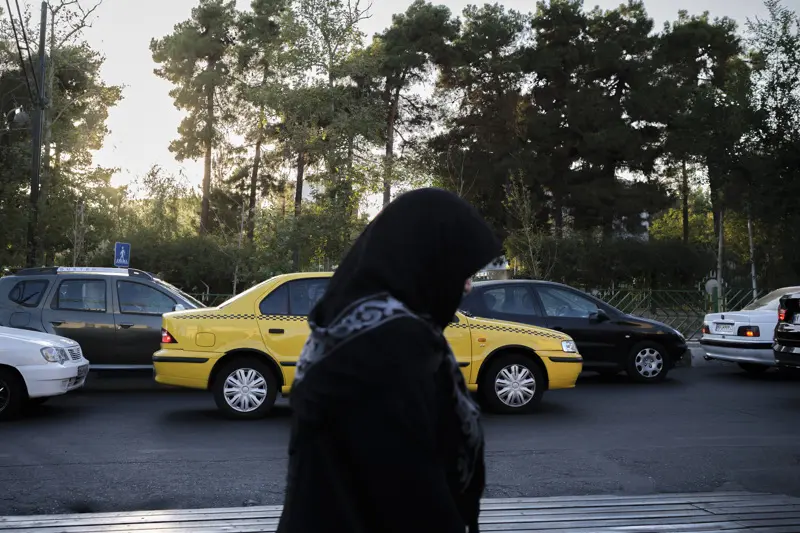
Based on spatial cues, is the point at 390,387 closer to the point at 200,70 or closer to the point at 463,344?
the point at 463,344

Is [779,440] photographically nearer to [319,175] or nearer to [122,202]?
[319,175]

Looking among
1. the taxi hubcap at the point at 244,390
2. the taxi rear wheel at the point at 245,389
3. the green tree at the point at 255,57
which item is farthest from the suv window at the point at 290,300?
the green tree at the point at 255,57

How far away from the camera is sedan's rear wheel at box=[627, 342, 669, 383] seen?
13.8 meters

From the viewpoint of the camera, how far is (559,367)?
10.6m

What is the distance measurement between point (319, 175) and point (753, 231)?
18.7m

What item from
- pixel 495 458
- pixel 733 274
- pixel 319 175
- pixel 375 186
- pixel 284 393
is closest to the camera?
pixel 495 458

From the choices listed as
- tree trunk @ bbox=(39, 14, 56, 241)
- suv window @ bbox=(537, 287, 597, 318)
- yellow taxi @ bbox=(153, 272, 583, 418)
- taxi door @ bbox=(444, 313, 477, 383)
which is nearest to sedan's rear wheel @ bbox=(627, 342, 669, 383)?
suv window @ bbox=(537, 287, 597, 318)

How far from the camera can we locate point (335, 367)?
1928mm

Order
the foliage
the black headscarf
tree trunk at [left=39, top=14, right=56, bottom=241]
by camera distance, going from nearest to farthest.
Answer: the black headscarf
tree trunk at [left=39, top=14, right=56, bottom=241]
the foliage

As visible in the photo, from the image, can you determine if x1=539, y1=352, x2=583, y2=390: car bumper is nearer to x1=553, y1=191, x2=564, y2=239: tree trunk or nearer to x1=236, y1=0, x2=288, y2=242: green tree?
x1=553, y1=191, x2=564, y2=239: tree trunk

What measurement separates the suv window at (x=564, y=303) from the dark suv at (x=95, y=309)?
5.30m

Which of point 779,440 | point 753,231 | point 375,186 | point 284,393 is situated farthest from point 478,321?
point 753,231

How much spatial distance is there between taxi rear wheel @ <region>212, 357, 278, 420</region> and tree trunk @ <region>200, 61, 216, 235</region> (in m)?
35.1

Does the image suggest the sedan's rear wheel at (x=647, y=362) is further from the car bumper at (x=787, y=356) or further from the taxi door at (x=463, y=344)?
the taxi door at (x=463, y=344)
